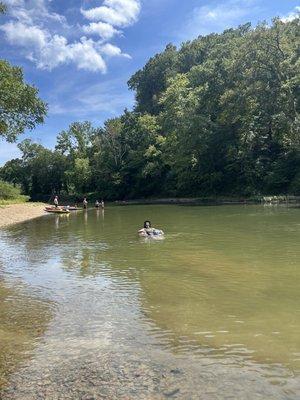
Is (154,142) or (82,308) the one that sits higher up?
(154,142)

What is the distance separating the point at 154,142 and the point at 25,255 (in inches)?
2413

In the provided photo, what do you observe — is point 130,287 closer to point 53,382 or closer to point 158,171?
point 53,382

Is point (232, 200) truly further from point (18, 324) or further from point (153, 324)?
point (18, 324)

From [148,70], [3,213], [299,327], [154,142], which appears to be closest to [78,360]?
[299,327]

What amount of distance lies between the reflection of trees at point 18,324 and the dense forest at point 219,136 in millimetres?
28646

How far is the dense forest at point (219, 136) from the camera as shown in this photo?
5328 cm

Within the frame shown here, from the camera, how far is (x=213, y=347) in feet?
23.2

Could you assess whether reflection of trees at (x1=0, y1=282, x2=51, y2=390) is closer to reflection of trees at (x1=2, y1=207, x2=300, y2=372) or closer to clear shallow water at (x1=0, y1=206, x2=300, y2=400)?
clear shallow water at (x1=0, y1=206, x2=300, y2=400)

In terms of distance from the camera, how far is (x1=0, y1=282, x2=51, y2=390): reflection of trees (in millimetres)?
6785

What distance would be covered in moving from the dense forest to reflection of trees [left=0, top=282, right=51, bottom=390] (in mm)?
28646

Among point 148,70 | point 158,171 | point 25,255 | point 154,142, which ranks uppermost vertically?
point 148,70

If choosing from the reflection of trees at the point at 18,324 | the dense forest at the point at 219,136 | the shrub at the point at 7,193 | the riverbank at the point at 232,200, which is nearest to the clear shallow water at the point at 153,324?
the reflection of trees at the point at 18,324

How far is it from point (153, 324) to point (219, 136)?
54.3 meters

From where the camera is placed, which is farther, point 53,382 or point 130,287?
point 130,287
